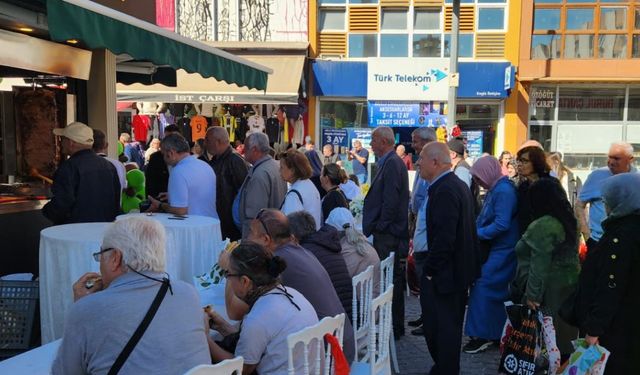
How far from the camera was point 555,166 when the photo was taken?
8.23 m

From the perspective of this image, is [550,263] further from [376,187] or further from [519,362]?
[376,187]

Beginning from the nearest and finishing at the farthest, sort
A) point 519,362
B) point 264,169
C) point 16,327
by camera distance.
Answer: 1. point 16,327
2. point 519,362
3. point 264,169

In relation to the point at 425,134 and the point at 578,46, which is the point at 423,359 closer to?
the point at 425,134

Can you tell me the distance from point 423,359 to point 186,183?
2.51 m

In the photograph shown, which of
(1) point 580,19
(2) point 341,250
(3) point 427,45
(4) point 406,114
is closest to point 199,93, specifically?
(4) point 406,114

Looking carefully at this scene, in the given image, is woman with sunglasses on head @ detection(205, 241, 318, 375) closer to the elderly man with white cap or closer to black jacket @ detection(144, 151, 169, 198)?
the elderly man with white cap

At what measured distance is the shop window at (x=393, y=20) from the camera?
16.5 m

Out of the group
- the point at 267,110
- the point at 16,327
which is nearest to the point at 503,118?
the point at 267,110

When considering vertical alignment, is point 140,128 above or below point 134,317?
above

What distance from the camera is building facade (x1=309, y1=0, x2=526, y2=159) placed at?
618 inches

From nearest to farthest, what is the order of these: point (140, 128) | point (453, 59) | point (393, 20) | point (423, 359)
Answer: point (423, 359) → point (453, 59) → point (140, 128) → point (393, 20)

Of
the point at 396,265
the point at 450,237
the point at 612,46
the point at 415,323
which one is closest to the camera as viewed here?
the point at 450,237

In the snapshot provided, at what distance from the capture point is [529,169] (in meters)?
4.67

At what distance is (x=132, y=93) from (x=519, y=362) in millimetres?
10211
